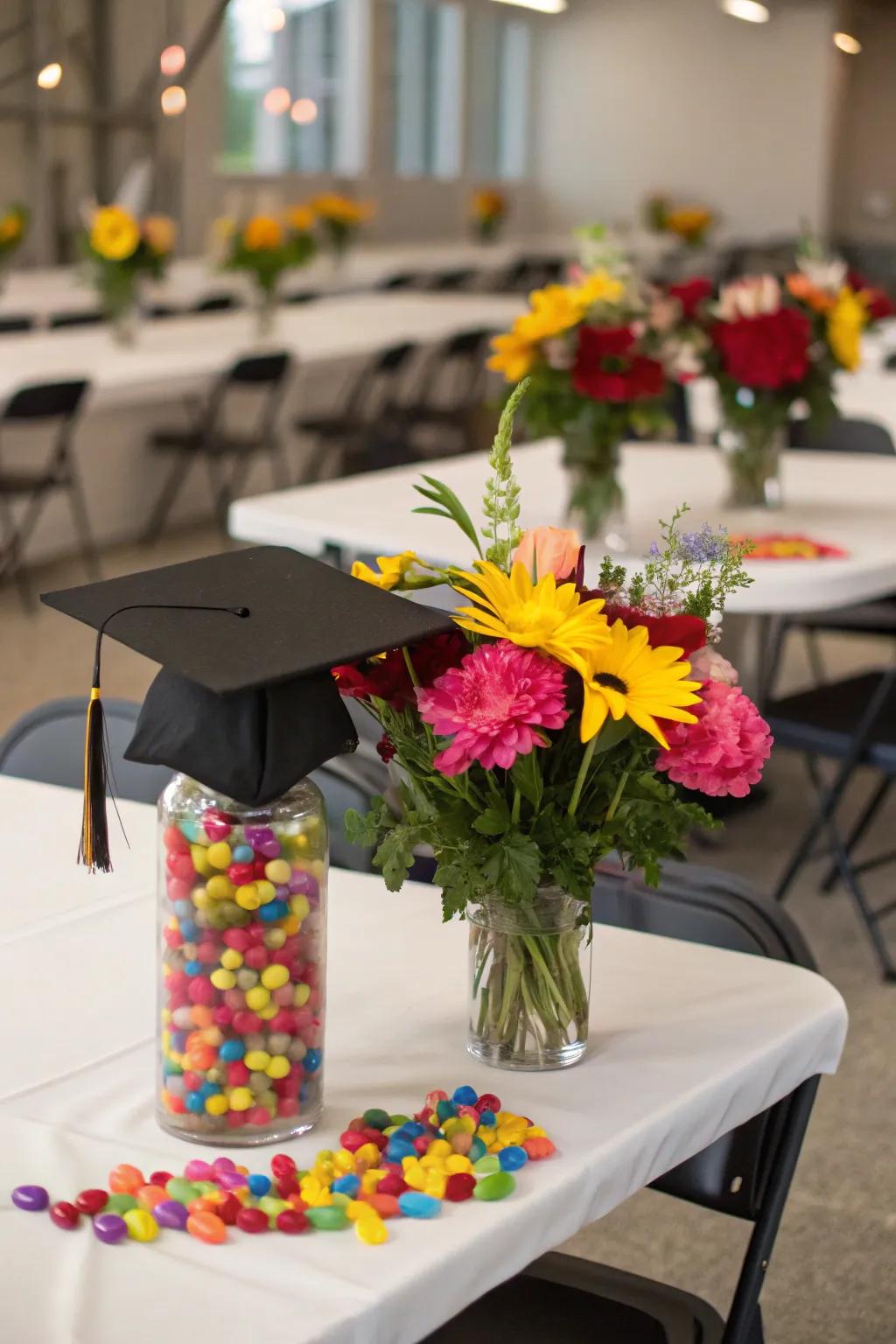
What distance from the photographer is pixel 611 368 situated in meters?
2.98

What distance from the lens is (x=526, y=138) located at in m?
15.9

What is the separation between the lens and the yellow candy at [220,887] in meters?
1.08

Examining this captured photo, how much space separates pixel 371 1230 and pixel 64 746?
46.2 inches

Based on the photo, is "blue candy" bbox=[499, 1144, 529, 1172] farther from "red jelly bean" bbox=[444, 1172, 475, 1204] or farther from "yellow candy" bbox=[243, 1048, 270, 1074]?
"yellow candy" bbox=[243, 1048, 270, 1074]

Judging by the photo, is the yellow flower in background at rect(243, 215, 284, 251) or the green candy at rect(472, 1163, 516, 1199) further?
the yellow flower in background at rect(243, 215, 284, 251)

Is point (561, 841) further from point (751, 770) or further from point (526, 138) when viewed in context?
point (526, 138)

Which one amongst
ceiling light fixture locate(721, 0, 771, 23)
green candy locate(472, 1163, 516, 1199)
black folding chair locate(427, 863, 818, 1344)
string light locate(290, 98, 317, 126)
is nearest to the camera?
green candy locate(472, 1163, 516, 1199)

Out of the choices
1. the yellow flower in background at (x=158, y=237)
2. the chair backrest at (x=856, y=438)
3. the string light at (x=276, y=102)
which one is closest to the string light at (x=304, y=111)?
the string light at (x=276, y=102)

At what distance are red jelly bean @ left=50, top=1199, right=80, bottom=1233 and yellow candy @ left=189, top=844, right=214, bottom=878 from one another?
0.22 m

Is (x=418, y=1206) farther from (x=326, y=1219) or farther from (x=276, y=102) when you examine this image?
(x=276, y=102)

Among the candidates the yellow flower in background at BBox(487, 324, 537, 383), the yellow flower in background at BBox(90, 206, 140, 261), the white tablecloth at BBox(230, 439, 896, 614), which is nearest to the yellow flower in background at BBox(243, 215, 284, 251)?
the yellow flower in background at BBox(90, 206, 140, 261)

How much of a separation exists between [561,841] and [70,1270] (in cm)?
42

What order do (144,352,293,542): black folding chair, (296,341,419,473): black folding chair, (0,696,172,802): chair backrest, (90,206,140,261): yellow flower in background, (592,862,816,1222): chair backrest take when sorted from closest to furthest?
(592,862,816,1222): chair backrest < (0,696,172,802): chair backrest < (90,206,140,261): yellow flower in background < (144,352,293,542): black folding chair < (296,341,419,473): black folding chair

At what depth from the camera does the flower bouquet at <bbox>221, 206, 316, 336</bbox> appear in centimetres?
674
